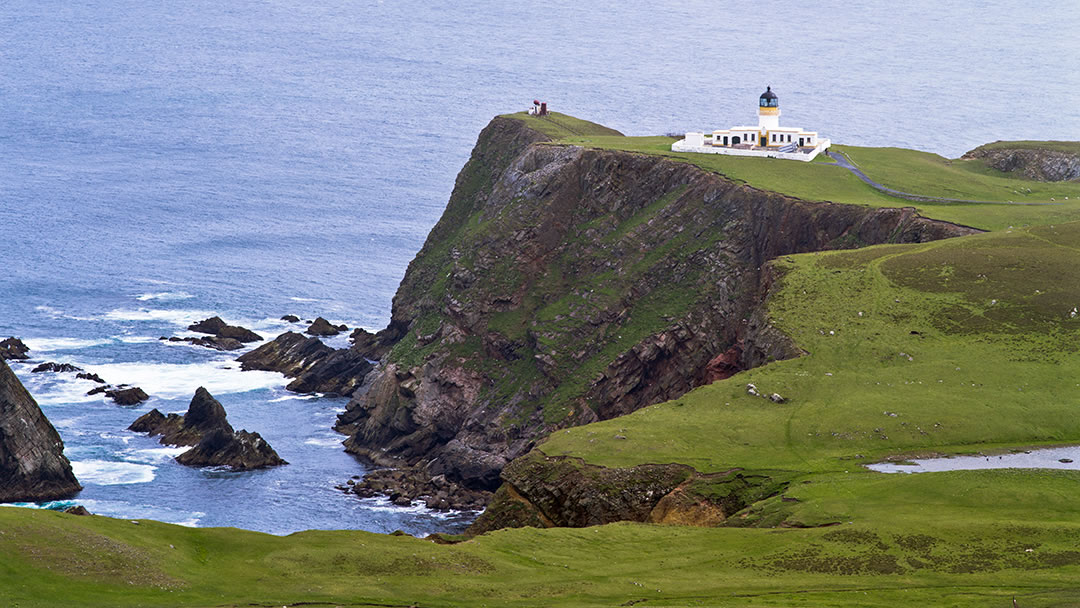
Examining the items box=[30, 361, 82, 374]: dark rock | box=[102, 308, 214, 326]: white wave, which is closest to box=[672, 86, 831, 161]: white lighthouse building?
box=[102, 308, 214, 326]: white wave

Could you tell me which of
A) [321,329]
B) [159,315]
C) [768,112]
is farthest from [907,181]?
[159,315]

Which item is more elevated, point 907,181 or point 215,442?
point 907,181

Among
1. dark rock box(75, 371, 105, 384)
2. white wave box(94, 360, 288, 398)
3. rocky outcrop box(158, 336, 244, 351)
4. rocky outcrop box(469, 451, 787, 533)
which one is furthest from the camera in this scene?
rocky outcrop box(158, 336, 244, 351)

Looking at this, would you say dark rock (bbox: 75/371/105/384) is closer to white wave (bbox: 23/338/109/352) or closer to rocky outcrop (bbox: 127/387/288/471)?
white wave (bbox: 23/338/109/352)

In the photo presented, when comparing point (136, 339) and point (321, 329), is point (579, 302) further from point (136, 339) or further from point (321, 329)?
point (136, 339)

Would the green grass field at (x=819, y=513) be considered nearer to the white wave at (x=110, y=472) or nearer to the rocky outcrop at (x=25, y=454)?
the white wave at (x=110, y=472)

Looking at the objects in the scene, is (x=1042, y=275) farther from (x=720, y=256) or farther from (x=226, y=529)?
(x=226, y=529)

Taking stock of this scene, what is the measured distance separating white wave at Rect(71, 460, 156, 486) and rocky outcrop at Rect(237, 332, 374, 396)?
28922mm

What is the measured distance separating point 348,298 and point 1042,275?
10209 centimetres

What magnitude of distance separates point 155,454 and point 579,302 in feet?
138

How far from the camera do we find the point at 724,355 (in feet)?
413

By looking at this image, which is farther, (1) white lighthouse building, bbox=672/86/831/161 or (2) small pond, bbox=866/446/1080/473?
(1) white lighthouse building, bbox=672/86/831/161

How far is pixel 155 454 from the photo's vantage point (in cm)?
13625

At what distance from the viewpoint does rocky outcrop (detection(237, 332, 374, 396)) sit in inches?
6270
